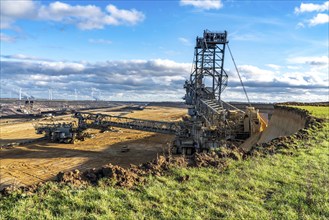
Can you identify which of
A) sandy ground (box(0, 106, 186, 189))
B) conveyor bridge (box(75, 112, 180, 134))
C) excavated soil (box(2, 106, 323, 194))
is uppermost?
excavated soil (box(2, 106, 323, 194))

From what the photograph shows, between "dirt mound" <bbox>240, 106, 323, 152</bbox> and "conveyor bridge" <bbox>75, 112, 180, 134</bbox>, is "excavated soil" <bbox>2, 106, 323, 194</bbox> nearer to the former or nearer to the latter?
"dirt mound" <bbox>240, 106, 323, 152</bbox>

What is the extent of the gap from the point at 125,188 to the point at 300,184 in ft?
15.8

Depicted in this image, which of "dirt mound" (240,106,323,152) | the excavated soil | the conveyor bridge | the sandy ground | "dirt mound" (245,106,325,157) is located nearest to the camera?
the excavated soil

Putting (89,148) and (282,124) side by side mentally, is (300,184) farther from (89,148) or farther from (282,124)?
(89,148)

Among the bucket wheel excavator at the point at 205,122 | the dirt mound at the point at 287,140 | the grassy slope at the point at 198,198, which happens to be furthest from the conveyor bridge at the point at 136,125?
the grassy slope at the point at 198,198

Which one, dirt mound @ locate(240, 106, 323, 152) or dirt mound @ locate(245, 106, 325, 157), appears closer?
Result: dirt mound @ locate(245, 106, 325, 157)

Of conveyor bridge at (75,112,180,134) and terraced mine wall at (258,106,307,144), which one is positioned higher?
terraced mine wall at (258,106,307,144)

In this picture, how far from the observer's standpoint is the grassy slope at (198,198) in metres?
6.53

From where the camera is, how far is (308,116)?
60.2 ft

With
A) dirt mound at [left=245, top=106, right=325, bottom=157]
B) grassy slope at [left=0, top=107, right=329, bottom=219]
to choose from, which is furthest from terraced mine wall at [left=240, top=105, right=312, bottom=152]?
grassy slope at [left=0, top=107, right=329, bottom=219]

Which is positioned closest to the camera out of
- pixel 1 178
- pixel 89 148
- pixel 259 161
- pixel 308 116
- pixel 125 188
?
pixel 125 188

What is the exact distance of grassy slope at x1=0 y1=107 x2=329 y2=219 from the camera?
6.53 m

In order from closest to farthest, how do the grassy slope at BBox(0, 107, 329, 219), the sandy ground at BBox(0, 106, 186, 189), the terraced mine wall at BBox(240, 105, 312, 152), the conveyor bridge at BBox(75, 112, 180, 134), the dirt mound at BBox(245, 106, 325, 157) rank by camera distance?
the grassy slope at BBox(0, 107, 329, 219) < the dirt mound at BBox(245, 106, 325, 157) < the terraced mine wall at BBox(240, 105, 312, 152) < the sandy ground at BBox(0, 106, 186, 189) < the conveyor bridge at BBox(75, 112, 180, 134)

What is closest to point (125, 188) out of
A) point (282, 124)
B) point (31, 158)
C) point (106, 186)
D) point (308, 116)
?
point (106, 186)
